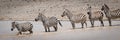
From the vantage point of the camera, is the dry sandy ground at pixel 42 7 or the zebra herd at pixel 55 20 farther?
the dry sandy ground at pixel 42 7

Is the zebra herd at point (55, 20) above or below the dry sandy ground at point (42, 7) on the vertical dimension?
below

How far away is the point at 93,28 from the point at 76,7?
4.53 metres

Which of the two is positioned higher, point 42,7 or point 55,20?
point 42,7

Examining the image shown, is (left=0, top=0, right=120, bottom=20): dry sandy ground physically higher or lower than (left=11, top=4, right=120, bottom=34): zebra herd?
higher

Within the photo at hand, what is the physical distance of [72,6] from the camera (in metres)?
13.3

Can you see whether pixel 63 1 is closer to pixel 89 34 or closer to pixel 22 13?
pixel 22 13

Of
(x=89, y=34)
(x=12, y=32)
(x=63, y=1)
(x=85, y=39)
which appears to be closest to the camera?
(x=85, y=39)

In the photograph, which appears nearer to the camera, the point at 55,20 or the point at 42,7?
the point at 55,20

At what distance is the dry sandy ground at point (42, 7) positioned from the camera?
12845mm

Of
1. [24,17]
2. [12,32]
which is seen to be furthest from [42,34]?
[24,17]

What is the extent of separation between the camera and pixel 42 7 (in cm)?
1386

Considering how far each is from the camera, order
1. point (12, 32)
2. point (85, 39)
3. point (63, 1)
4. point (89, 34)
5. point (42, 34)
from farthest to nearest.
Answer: point (63, 1)
point (12, 32)
point (42, 34)
point (89, 34)
point (85, 39)

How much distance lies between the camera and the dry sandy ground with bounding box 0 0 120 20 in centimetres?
1285

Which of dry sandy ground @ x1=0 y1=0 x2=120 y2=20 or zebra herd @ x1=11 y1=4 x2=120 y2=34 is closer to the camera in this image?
zebra herd @ x1=11 y1=4 x2=120 y2=34
